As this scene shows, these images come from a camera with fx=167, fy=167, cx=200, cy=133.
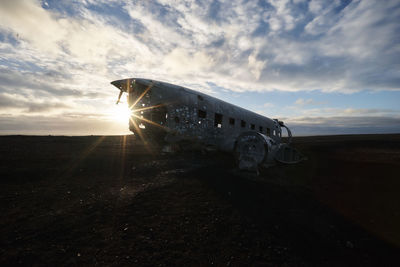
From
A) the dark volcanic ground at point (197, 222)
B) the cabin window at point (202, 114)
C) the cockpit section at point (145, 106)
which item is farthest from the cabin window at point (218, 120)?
the dark volcanic ground at point (197, 222)

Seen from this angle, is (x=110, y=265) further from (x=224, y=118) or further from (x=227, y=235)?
(x=224, y=118)

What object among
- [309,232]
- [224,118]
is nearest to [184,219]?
[309,232]

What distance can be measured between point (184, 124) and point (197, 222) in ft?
24.7

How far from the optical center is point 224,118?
1348 cm

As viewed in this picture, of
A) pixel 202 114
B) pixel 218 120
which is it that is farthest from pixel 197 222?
pixel 218 120

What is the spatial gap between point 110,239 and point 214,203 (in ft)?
9.60

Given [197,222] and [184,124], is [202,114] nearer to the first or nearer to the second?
[184,124]

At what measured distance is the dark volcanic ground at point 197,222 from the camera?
9.76 ft

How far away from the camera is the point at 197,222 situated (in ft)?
13.5

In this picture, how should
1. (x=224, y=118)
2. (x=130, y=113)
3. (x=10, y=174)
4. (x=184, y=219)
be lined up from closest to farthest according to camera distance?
(x=184, y=219)
(x=10, y=174)
(x=130, y=113)
(x=224, y=118)

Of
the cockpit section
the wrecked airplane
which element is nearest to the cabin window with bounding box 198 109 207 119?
the wrecked airplane

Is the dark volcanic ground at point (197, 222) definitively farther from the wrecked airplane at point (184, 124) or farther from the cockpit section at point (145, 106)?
the cockpit section at point (145, 106)

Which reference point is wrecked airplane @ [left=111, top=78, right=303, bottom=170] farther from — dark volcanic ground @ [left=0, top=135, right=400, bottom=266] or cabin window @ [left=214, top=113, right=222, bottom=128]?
dark volcanic ground @ [left=0, top=135, right=400, bottom=266]

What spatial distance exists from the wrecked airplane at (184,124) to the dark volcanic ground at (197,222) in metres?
2.64
